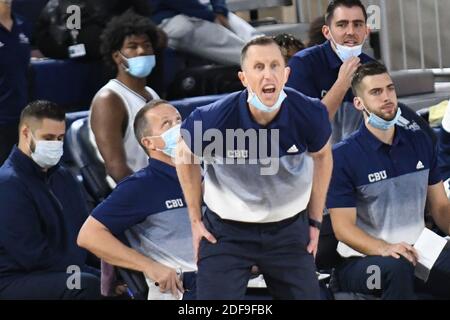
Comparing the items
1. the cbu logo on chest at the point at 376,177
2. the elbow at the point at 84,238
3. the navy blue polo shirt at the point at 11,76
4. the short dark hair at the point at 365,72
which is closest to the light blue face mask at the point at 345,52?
the short dark hair at the point at 365,72

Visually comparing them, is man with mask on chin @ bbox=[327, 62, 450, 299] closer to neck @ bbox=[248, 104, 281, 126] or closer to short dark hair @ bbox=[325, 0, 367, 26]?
short dark hair @ bbox=[325, 0, 367, 26]

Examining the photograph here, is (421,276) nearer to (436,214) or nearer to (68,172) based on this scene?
(436,214)

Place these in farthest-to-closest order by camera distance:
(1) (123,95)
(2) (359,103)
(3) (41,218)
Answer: (1) (123,95) < (3) (41,218) < (2) (359,103)

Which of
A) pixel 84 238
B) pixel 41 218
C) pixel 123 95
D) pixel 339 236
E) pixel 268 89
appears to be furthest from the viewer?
pixel 123 95

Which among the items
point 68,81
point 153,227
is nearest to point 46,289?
point 153,227

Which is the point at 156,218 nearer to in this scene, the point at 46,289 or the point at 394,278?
the point at 46,289

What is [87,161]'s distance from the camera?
446 centimetres

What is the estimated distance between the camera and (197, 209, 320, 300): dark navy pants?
10.8 ft

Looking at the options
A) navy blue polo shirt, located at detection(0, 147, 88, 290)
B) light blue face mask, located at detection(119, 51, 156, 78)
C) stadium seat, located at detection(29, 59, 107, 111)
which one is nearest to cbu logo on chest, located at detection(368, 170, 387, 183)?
navy blue polo shirt, located at detection(0, 147, 88, 290)

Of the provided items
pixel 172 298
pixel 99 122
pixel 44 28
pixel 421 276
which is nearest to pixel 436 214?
pixel 421 276

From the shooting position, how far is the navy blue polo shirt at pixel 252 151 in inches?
130

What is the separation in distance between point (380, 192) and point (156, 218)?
0.73m

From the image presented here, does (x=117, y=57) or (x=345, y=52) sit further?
(x=117, y=57)

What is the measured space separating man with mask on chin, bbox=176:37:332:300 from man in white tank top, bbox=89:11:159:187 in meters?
1.00
